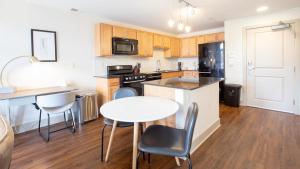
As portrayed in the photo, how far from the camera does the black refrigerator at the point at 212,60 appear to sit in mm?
5031

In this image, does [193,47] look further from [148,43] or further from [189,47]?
[148,43]

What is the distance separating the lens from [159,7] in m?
3.52

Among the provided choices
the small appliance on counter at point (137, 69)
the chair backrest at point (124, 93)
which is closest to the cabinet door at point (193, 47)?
the small appliance on counter at point (137, 69)

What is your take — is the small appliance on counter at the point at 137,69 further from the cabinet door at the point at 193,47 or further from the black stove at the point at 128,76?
the cabinet door at the point at 193,47

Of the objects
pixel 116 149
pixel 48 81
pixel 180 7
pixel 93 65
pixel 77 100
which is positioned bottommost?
pixel 116 149

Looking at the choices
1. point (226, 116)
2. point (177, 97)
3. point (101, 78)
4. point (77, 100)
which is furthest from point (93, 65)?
point (226, 116)

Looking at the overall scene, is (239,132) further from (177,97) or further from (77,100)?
(77,100)

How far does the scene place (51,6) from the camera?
11.2 feet

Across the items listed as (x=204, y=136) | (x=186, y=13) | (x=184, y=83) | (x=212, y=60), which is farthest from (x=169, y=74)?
(x=204, y=136)

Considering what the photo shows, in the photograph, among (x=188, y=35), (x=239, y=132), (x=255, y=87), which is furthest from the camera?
(x=188, y=35)

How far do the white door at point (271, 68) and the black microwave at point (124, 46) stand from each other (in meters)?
2.98

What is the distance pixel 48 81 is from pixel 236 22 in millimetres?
4768

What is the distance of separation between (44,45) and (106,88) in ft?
4.85

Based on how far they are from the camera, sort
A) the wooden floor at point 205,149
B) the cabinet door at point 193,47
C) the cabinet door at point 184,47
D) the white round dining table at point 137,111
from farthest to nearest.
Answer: the cabinet door at point 184,47 < the cabinet door at point 193,47 < the wooden floor at point 205,149 < the white round dining table at point 137,111
